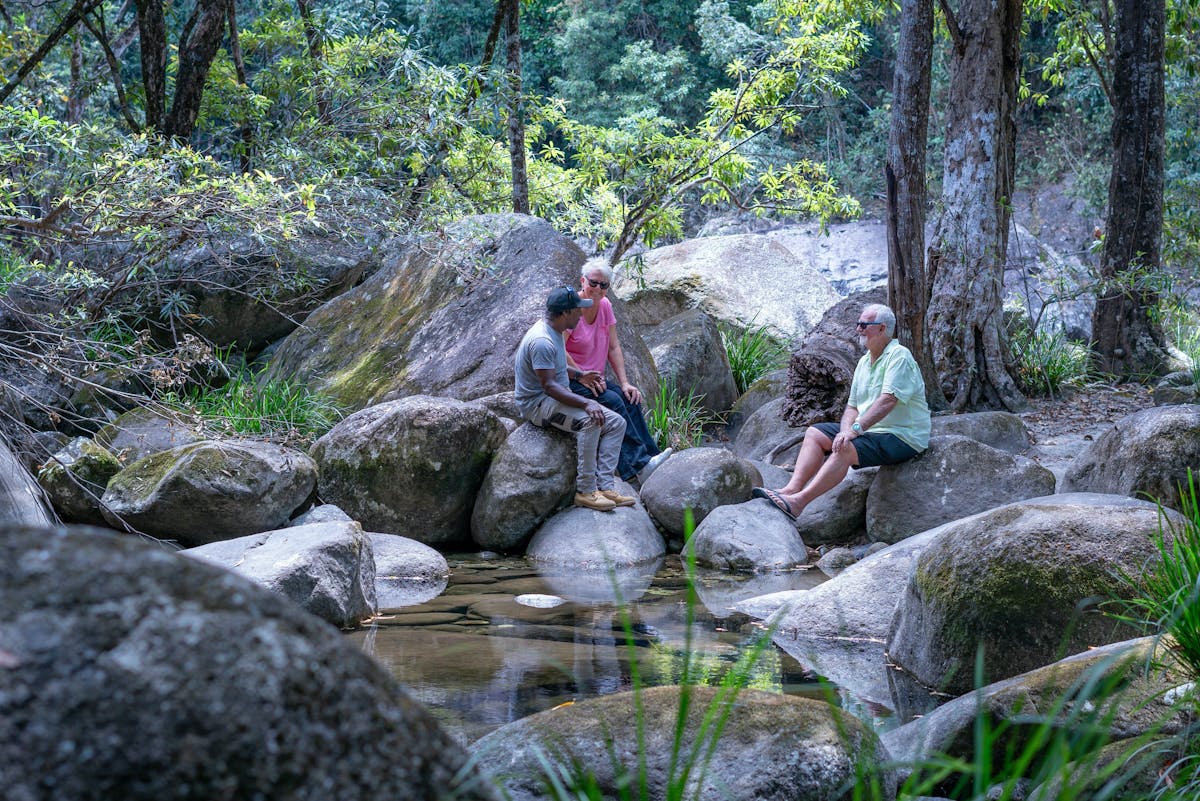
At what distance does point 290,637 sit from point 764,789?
1837 mm

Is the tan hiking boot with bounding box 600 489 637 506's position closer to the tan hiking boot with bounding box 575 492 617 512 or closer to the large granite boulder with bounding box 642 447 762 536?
the tan hiking boot with bounding box 575 492 617 512

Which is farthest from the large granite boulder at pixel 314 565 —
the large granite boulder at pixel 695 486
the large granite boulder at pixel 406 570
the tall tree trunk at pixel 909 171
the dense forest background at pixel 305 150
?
the tall tree trunk at pixel 909 171

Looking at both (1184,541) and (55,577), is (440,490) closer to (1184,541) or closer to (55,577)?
(1184,541)

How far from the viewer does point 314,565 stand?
575 cm

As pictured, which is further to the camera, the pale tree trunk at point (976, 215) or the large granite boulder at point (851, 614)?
the pale tree trunk at point (976, 215)

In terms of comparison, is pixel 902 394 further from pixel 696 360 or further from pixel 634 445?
pixel 696 360

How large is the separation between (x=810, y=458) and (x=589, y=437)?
1631mm

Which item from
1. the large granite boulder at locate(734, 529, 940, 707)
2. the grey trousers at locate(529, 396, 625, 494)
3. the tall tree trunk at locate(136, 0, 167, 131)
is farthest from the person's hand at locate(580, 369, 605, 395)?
the tall tree trunk at locate(136, 0, 167, 131)

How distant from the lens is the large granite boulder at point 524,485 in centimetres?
820

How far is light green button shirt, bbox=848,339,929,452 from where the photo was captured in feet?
25.4

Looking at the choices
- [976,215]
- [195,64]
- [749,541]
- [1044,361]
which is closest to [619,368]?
[749,541]

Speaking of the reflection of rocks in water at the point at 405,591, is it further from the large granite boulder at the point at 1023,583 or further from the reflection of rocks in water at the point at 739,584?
the large granite boulder at the point at 1023,583

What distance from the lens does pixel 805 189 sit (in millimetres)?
14508

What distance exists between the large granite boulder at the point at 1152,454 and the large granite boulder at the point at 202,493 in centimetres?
549
